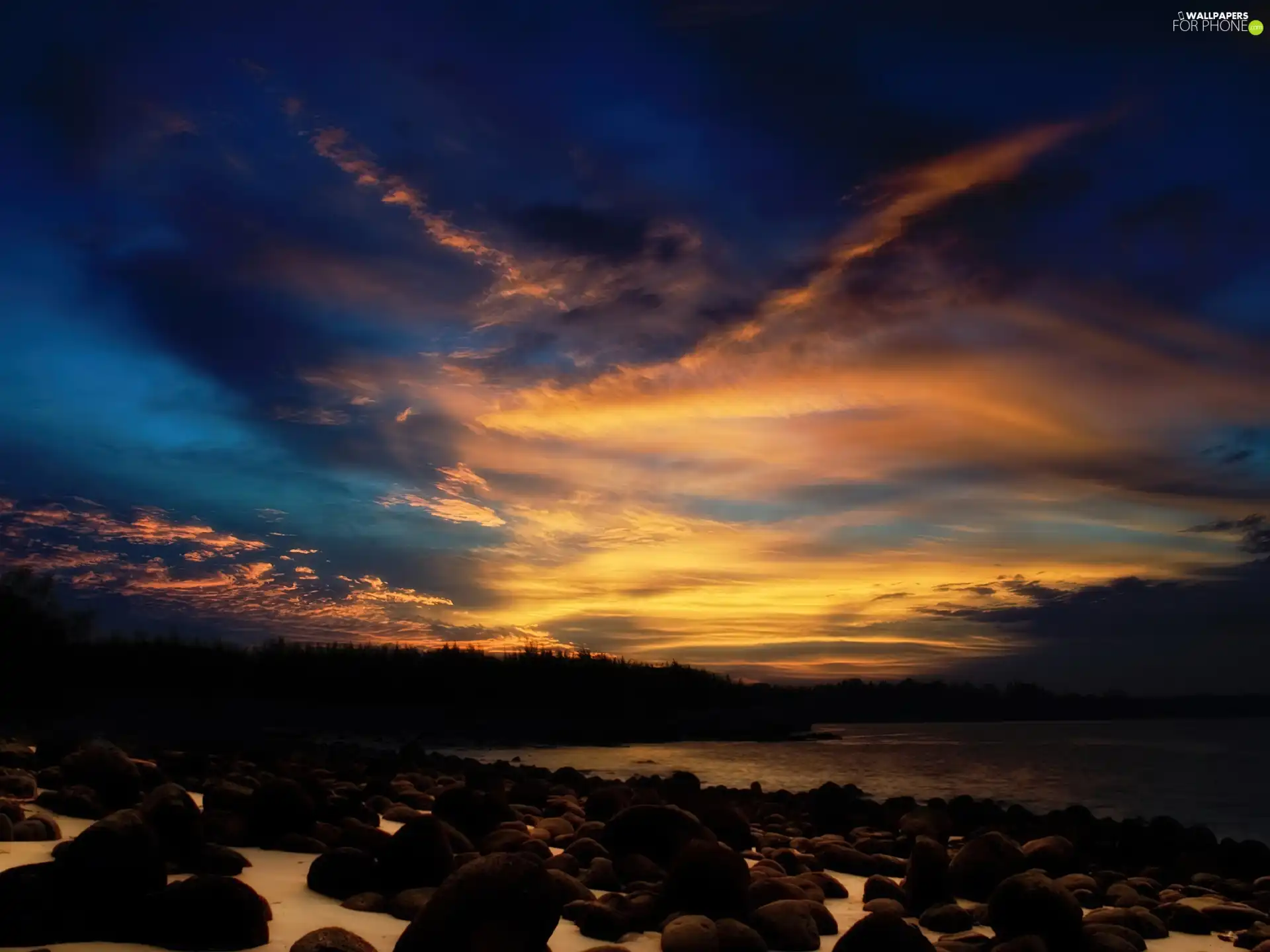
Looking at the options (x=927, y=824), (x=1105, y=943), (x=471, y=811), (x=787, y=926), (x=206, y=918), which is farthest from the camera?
(x=927, y=824)

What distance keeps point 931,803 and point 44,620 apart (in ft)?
85.8

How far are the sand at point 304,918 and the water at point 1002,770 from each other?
19.8 meters

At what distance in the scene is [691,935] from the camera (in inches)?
240

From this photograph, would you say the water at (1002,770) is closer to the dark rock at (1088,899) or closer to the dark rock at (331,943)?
the dark rock at (1088,899)

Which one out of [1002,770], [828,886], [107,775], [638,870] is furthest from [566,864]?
[1002,770]

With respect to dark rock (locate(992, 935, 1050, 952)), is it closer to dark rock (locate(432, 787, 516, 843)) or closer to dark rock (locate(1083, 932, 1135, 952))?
dark rock (locate(1083, 932, 1135, 952))

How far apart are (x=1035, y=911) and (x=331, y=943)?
17.1 ft

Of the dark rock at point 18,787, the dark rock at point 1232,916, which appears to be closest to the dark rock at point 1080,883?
the dark rock at point 1232,916

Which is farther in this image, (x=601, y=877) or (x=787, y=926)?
(x=601, y=877)

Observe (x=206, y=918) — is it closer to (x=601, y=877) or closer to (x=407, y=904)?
(x=407, y=904)

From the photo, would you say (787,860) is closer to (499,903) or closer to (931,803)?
(499,903)

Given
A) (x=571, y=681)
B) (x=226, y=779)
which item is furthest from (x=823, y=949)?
(x=571, y=681)

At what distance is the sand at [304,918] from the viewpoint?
19.1ft

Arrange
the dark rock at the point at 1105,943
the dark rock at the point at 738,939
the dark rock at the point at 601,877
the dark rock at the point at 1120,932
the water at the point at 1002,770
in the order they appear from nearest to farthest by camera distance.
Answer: the dark rock at the point at 738,939, the dark rock at the point at 1105,943, the dark rock at the point at 1120,932, the dark rock at the point at 601,877, the water at the point at 1002,770
